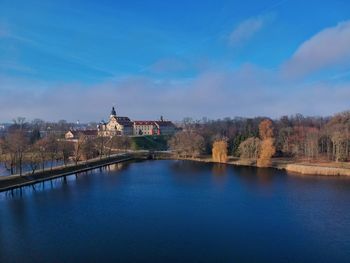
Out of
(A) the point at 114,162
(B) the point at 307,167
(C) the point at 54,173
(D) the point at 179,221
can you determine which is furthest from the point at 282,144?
(D) the point at 179,221

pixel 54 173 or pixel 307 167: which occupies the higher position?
pixel 307 167

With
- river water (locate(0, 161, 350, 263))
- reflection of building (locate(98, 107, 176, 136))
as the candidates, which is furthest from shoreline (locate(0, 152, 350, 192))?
reflection of building (locate(98, 107, 176, 136))

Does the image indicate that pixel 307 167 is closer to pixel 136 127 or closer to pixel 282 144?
pixel 282 144

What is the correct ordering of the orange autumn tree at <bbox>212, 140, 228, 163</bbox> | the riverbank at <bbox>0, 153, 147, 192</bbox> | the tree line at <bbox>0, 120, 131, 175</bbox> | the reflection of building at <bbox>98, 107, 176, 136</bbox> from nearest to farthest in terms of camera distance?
the riverbank at <bbox>0, 153, 147, 192</bbox>
the tree line at <bbox>0, 120, 131, 175</bbox>
the orange autumn tree at <bbox>212, 140, 228, 163</bbox>
the reflection of building at <bbox>98, 107, 176, 136</bbox>

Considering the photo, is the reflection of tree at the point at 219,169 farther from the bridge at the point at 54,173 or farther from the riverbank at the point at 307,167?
the bridge at the point at 54,173

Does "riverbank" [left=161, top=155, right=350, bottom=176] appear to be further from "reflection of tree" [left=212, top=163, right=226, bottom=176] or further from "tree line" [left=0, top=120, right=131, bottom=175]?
"tree line" [left=0, top=120, right=131, bottom=175]

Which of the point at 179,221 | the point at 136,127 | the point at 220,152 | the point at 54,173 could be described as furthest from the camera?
the point at 136,127

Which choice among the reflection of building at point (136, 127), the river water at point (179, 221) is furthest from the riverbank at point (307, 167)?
the reflection of building at point (136, 127)

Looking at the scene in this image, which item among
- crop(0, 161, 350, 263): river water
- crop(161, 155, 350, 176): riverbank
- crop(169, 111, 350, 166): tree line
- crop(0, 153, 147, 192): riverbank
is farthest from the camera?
crop(169, 111, 350, 166): tree line
